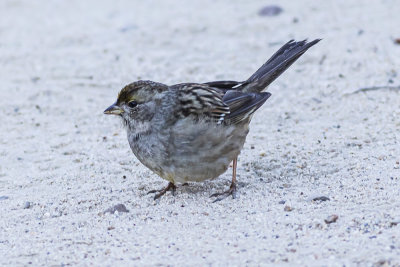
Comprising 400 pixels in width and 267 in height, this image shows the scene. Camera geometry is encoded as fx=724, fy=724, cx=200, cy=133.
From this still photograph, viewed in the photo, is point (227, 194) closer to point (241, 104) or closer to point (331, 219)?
point (241, 104)

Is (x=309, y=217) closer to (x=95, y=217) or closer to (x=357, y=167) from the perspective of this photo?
(x=357, y=167)

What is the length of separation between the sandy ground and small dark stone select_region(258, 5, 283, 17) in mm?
105

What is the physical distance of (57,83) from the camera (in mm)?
8906

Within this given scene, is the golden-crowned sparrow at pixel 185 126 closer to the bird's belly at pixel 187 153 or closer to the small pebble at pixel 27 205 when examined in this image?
the bird's belly at pixel 187 153

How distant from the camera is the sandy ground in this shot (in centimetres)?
491

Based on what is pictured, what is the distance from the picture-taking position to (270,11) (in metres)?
10.4

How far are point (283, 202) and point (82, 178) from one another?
196 centimetres

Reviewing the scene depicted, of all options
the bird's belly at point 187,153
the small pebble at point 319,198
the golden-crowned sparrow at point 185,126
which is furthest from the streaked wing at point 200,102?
the small pebble at point 319,198

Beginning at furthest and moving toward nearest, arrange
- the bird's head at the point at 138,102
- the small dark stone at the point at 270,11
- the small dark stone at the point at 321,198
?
the small dark stone at the point at 270,11, the bird's head at the point at 138,102, the small dark stone at the point at 321,198

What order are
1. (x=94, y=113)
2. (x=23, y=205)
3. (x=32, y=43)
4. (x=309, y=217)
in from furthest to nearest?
1. (x=32, y=43)
2. (x=94, y=113)
3. (x=23, y=205)
4. (x=309, y=217)

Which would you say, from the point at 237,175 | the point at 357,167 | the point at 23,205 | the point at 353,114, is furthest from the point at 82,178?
the point at 353,114

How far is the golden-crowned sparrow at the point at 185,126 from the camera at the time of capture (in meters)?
5.75

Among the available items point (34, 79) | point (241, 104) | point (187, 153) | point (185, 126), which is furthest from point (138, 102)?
point (34, 79)

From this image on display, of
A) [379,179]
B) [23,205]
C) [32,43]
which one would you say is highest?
[32,43]
